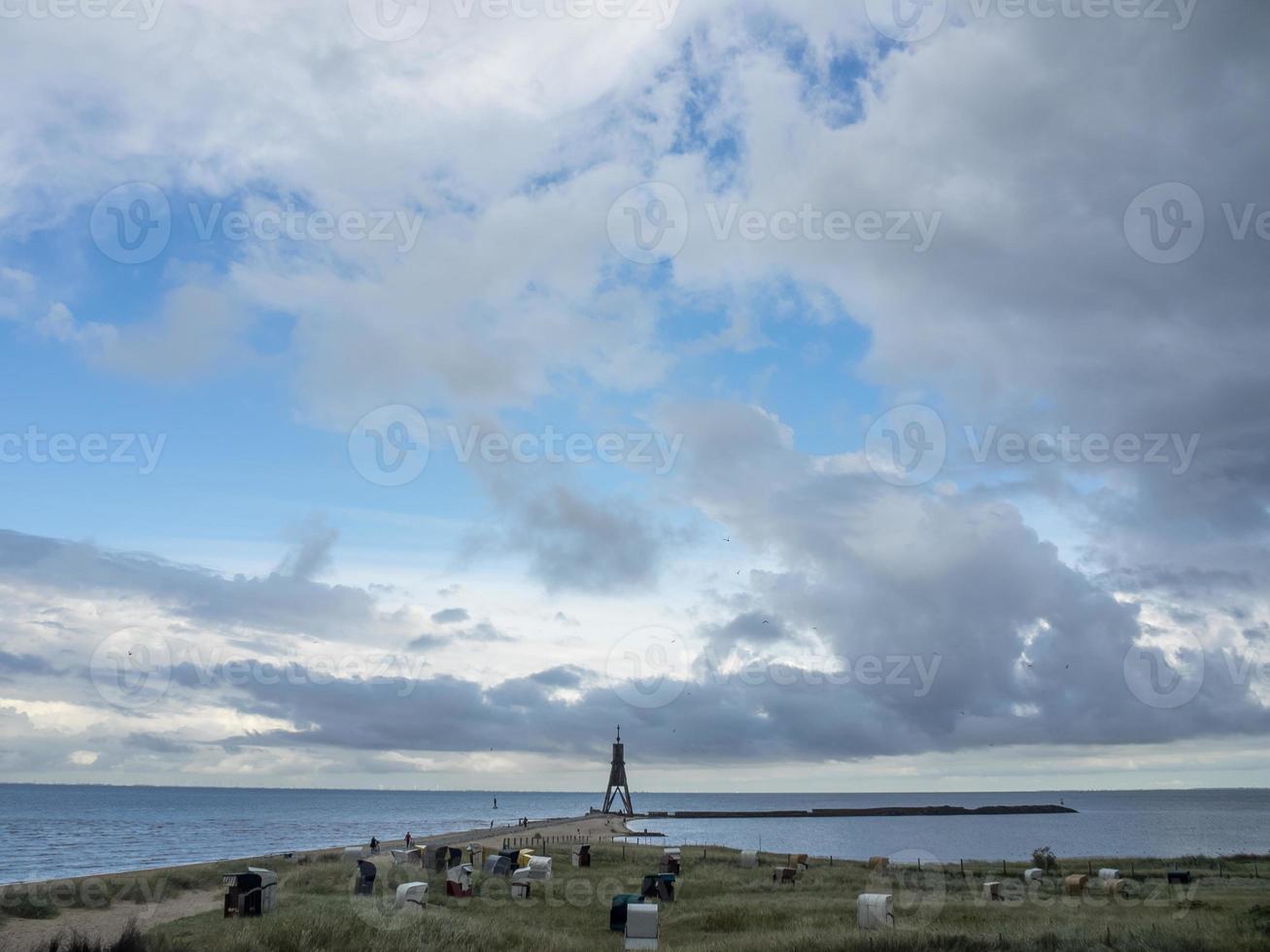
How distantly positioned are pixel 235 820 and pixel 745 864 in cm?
12335

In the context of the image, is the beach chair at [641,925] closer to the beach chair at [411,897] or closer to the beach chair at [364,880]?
the beach chair at [411,897]

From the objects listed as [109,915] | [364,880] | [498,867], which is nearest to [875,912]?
[364,880]

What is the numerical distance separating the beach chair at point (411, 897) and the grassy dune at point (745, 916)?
1.70 feet

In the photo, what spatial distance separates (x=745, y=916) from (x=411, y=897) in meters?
10.5

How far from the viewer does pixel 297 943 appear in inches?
853

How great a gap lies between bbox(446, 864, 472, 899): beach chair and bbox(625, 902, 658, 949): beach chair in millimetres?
11684

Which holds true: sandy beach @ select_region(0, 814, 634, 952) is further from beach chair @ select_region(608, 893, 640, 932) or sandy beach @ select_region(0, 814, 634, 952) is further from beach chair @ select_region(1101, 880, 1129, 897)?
beach chair @ select_region(1101, 880, 1129, 897)

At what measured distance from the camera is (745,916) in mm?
30250

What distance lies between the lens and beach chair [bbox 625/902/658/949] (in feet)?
83.8

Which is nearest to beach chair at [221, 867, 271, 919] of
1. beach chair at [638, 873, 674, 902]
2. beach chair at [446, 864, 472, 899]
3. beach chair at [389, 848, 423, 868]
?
beach chair at [446, 864, 472, 899]

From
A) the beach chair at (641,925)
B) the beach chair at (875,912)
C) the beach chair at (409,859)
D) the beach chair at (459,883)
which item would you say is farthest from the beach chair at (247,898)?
the beach chair at (875,912)

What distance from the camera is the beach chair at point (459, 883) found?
35.3 meters

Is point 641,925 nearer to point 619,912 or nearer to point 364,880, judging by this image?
point 619,912

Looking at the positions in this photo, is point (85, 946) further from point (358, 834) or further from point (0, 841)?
point (358, 834)
